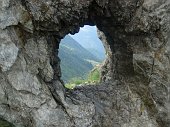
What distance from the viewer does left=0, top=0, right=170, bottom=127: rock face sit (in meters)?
21.0

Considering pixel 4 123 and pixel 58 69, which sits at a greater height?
pixel 58 69

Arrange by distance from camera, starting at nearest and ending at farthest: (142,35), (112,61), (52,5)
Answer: (52,5) < (142,35) < (112,61)

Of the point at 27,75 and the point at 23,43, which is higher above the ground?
the point at 23,43

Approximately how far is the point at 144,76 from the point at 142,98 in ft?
5.76

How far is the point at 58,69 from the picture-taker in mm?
23656

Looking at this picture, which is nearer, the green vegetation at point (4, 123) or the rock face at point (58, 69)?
the rock face at point (58, 69)

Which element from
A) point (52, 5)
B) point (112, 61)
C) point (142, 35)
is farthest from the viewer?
point (112, 61)

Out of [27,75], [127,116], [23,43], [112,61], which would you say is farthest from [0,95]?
[112,61]

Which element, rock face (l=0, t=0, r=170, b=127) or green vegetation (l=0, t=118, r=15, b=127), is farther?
green vegetation (l=0, t=118, r=15, b=127)

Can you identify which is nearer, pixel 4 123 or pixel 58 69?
pixel 4 123

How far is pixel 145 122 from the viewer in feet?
78.0

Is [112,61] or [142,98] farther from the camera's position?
[112,61]

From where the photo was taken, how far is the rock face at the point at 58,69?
20969 mm

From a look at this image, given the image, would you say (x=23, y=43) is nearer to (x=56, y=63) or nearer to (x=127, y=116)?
(x=56, y=63)
